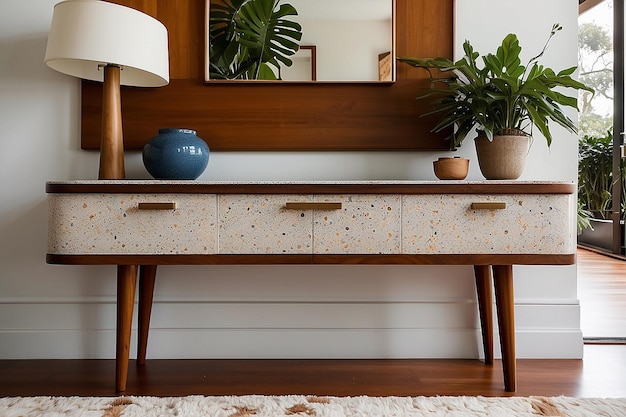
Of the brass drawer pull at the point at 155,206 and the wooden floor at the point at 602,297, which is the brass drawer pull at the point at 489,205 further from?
the wooden floor at the point at 602,297

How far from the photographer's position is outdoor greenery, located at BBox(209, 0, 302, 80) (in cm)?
197

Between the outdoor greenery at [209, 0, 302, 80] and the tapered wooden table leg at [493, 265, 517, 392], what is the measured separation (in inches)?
44.0

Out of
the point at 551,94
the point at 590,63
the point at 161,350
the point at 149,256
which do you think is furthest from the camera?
the point at 590,63

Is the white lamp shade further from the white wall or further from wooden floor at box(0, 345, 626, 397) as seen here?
wooden floor at box(0, 345, 626, 397)

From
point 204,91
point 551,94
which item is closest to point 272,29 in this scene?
point 204,91

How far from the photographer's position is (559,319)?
1979 mm

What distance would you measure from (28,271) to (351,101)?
1.46m

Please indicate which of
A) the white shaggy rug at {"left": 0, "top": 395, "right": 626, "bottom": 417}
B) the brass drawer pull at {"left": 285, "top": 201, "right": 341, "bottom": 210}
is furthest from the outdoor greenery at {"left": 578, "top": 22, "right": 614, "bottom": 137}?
the brass drawer pull at {"left": 285, "top": 201, "right": 341, "bottom": 210}

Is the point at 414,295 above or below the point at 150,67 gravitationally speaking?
below

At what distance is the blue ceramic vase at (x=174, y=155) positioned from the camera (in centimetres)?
166

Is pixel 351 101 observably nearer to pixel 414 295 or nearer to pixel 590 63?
pixel 414 295


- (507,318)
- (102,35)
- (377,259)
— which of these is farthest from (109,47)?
(507,318)

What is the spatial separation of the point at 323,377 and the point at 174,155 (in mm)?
919

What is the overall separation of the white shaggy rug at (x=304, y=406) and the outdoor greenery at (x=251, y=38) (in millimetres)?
1205
